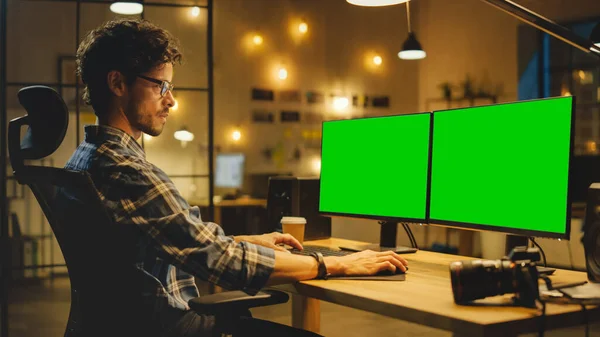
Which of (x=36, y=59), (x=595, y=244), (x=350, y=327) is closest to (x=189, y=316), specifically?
(x=595, y=244)

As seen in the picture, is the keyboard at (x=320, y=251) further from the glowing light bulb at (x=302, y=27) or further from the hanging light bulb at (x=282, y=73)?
the glowing light bulb at (x=302, y=27)

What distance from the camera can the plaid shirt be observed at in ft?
4.97

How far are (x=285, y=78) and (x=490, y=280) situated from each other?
25.2ft

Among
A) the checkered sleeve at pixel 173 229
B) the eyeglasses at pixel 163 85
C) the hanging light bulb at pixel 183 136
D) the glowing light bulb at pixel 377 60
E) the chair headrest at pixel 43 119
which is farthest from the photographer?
the glowing light bulb at pixel 377 60

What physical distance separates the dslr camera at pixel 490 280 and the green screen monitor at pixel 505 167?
0.26 m

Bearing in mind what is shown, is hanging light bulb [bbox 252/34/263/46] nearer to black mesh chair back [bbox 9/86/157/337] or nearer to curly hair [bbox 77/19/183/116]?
curly hair [bbox 77/19/183/116]

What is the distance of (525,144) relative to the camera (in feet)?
5.76

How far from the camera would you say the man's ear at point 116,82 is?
169 cm

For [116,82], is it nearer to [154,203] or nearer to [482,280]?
[154,203]

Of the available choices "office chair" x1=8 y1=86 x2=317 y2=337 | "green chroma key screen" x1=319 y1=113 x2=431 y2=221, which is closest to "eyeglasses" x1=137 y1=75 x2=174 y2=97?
"office chair" x1=8 y1=86 x2=317 y2=337

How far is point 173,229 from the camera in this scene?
59.6 inches

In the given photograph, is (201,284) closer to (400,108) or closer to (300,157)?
(300,157)

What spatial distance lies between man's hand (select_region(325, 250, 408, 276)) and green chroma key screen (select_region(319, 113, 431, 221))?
1.05 ft

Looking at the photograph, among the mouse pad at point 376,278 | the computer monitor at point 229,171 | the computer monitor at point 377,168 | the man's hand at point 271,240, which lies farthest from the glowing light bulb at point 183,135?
the mouse pad at point 376,278
